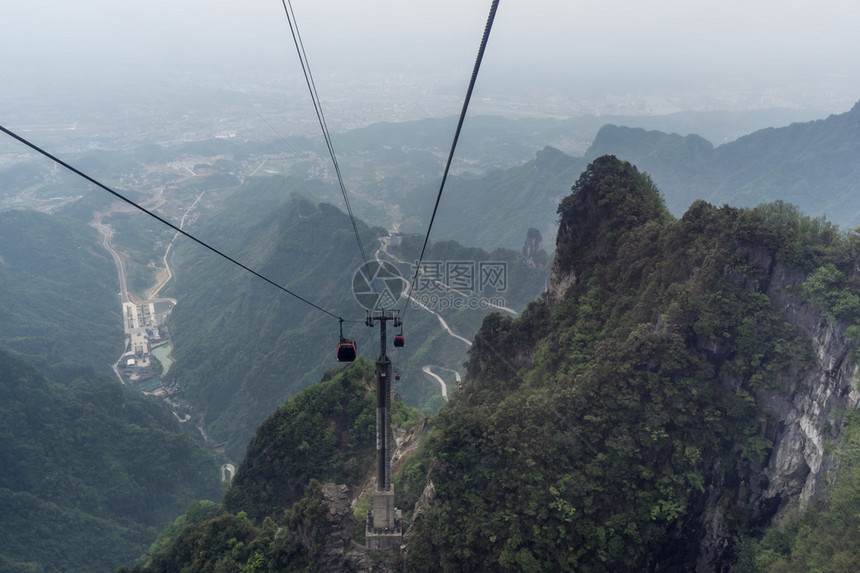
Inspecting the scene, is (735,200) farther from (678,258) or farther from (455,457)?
(455,457)

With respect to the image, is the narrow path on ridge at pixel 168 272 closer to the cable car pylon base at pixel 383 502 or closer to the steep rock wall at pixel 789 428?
the cable car pylon base at pixel 383 502

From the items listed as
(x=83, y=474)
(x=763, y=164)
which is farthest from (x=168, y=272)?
(x=763, y=164)

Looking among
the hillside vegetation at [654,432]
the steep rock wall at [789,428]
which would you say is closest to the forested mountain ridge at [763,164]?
the hillside vegetation at [654,432]

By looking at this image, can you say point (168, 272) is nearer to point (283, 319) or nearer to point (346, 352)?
point (283, 319)

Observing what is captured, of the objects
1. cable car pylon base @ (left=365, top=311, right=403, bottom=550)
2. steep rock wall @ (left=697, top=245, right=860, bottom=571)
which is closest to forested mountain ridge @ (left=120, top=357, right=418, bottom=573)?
cable car pylon base @ (left=365, top=311, right=403, bottom=550)

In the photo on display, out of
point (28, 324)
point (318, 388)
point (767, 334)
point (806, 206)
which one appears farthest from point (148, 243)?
point (806, 206)

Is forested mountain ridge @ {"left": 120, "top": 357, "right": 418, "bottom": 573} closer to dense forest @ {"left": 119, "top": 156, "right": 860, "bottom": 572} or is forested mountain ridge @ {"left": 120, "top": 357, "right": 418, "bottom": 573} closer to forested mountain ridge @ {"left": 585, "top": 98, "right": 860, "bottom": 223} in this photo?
dense forest @ {"left": 119, "top": 156, "right": 860, "bottom": 572}
